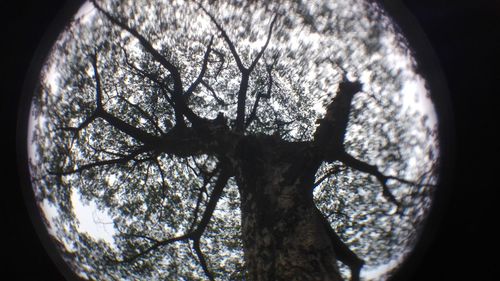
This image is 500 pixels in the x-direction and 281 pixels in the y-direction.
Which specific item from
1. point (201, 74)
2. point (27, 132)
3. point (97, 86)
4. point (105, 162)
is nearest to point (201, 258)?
point (105, 162)

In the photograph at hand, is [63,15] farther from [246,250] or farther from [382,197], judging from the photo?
[382,197]

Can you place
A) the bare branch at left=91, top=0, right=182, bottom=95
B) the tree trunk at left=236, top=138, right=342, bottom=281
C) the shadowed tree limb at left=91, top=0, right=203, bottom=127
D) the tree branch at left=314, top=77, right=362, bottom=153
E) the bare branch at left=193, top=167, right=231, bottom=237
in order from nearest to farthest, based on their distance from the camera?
the tree trunk at left=236, top=138, right=342, bottom=281, the tree branch at left=314, top=77, right=362, bottom=153, the bare branch at left=193, top=167, right=231, bottom=237, the shadowed tree limb at left=91, top=0, right=203, bottom=127, the bare branch at left=91, top=0, right=182, bottom=95

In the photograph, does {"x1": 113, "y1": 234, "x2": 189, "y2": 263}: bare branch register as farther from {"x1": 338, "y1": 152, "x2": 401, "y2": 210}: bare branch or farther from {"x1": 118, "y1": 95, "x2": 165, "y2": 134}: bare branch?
{"x1": 338, "y1": 152, "x2": 401, "y2": 210}: bare branch

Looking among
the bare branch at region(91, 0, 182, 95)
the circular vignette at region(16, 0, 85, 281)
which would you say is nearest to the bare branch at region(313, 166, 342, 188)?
the bare branch at region(91, 0, 182, 95)

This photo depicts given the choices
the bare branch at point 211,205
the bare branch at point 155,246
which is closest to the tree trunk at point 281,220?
the bare branch at point 211,205

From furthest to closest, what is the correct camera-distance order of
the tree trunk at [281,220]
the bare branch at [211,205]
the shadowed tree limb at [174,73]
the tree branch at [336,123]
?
the shadowed tree limb at [174,73], the bare branch at [211,205], the tree branch at [336,123], the tree trunk at [281,220]

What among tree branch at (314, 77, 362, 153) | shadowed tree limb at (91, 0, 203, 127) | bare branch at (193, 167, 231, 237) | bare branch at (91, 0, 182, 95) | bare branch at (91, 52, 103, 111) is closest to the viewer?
tree branch at (314, 77, 362, 153)

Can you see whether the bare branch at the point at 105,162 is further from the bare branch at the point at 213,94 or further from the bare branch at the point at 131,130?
the bare branch at the point at 213,94

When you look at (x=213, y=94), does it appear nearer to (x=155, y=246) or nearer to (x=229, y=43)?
(x=229, y=43)

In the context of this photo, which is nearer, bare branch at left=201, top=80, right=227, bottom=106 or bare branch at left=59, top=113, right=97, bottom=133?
bare branch at left=201, top=80, right=227, bottom=106
